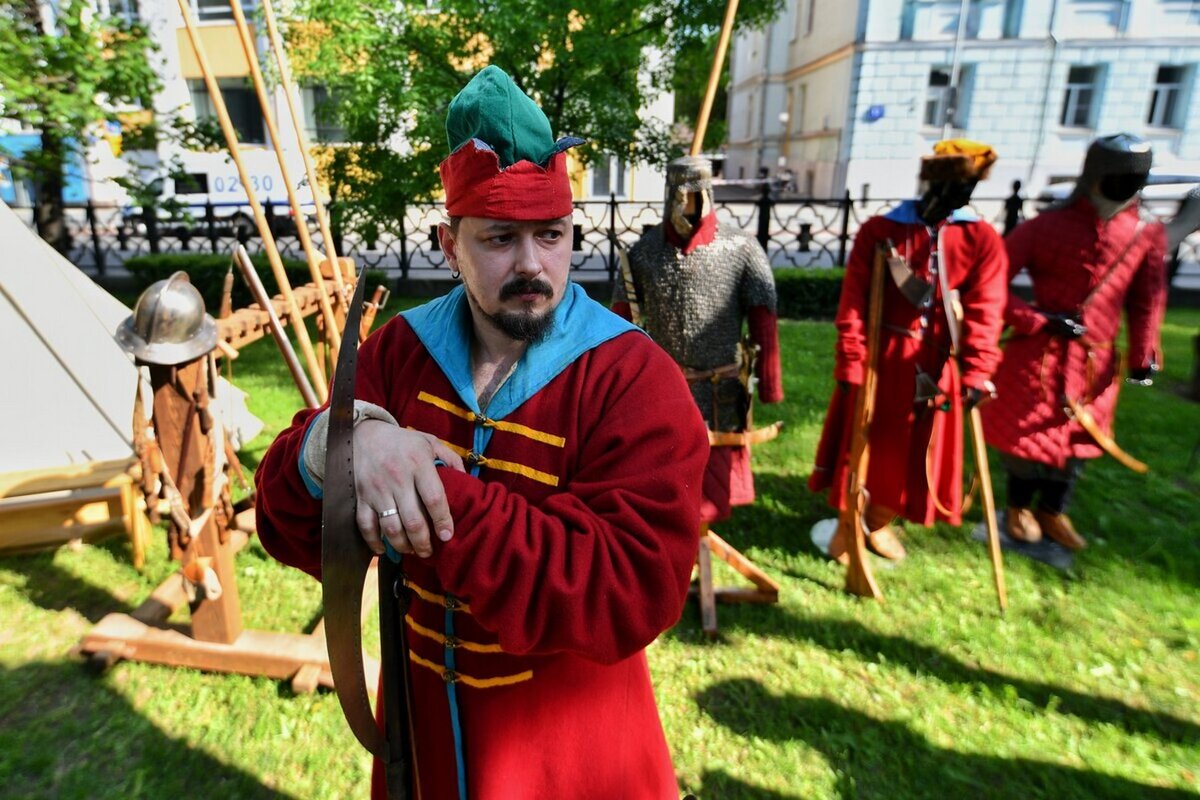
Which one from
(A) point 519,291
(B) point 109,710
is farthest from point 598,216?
(A) point 519,291

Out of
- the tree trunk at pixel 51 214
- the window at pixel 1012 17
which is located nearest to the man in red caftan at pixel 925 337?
the tree trunk at pixel 51 214

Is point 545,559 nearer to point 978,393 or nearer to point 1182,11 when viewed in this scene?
point 978,393

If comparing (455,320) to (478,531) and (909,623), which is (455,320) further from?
(909,623)

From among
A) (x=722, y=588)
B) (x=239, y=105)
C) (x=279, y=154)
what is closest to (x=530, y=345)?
(x=279, y=154)

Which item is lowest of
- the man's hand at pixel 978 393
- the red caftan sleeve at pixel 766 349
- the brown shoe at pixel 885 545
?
the brown shoe at pixel 885 545

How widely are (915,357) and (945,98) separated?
72.6ft

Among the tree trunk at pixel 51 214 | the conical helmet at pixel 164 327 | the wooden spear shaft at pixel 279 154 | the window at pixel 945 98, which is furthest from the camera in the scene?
the window at pixel 945 98

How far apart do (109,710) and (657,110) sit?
53.9 ft

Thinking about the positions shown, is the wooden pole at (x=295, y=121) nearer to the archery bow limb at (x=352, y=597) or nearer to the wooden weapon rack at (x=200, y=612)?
the wooden weapon rack at (x=200, y=612)

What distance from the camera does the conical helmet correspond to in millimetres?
2727

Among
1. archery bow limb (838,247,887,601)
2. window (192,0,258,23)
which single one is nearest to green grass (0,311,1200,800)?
archery bow limb (838,247,887,601)

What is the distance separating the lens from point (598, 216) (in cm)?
1563

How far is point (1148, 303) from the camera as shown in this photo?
3814mm

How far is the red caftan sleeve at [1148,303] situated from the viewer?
3729 mm
